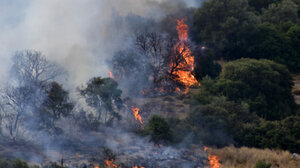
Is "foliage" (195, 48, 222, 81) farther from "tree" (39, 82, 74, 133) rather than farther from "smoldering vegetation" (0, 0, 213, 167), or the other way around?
"tree" (39, 82, 74, 133)

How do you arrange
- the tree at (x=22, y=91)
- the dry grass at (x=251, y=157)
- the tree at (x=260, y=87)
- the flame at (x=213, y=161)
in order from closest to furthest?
1. the flame at (x=213, y=161)
2. the dry grass at (x=251, y=157)
3. the tree at (x=22, y=91)
4. the tree at (x=260, y=87)

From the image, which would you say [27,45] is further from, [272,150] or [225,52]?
[225,52]

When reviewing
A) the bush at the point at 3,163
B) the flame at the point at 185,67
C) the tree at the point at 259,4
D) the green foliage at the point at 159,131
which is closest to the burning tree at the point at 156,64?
the flame at the point at 185,67

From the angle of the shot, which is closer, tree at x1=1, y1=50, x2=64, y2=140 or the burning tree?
tree at x1=1, y1=50, x2=64, y2=140

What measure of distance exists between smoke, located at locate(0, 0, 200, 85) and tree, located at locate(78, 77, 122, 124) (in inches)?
165

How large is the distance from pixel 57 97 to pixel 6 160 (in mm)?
5054

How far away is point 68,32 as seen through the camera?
30656mm

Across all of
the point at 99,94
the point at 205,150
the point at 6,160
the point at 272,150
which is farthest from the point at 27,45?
the point at 272,150

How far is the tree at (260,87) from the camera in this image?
25.9 m

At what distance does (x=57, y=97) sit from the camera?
19.9m

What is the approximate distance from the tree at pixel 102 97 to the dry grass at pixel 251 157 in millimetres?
6975

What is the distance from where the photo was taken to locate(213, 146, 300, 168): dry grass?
18.5m

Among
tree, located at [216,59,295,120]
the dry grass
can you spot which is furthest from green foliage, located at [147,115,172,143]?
tree, located at [216,59,295,120]

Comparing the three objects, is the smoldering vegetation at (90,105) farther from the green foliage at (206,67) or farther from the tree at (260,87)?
the tree at (260,87)
